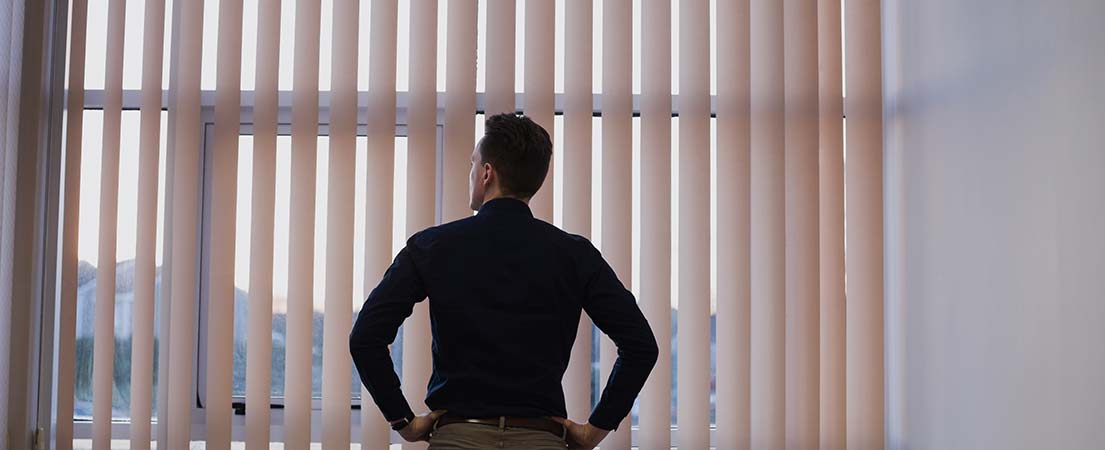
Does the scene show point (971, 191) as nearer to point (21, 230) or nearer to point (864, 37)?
point (864, 37)

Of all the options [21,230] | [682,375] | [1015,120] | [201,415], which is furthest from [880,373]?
[21,230]

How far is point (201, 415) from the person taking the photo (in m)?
2.90

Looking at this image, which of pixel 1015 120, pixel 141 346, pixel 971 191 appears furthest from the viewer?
pixel 141 346

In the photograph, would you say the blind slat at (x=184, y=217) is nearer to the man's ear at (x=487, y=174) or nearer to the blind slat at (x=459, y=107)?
the blind slat at (x=459, y=107)

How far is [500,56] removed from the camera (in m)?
2.89

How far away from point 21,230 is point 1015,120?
247cm

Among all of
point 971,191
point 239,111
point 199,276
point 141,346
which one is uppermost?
point 239,111

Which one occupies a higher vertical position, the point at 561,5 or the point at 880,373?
the point at 561,5

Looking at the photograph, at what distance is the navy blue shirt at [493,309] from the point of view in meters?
1.90

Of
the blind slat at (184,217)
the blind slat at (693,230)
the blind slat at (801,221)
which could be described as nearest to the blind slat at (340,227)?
the blind slat at (184,217)

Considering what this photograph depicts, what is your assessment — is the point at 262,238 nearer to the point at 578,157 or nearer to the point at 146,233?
the point at 146,233

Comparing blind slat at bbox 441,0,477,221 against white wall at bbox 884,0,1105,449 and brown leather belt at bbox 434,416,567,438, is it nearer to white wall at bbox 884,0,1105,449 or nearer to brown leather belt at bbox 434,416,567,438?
brown leather belt at bbox 434,416,567,438

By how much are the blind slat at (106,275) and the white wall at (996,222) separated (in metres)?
2.11

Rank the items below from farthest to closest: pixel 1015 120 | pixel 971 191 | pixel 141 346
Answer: pixel 141 346 < pixel 971 191 < pixel 1015 120
